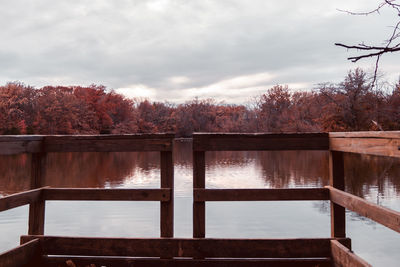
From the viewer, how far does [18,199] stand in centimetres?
278

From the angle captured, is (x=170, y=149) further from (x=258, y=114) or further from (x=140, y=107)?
(x=140, y=107)

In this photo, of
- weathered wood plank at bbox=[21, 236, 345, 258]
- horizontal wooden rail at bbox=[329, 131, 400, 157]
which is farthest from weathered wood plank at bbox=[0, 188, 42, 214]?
horizontal wooden rail at bbox=[329, 131, 400, 157]

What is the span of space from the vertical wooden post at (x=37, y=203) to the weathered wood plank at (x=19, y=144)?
0.45 feet

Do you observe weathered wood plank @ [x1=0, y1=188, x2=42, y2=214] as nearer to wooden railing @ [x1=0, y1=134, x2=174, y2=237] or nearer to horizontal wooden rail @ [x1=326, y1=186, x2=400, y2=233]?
wooden railing @ [x1=0, y1=134, x2=174, y2=237]

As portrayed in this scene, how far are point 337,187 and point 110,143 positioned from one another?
2.14 m

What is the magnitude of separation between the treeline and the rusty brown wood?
16.4 m

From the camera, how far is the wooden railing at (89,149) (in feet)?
9.44

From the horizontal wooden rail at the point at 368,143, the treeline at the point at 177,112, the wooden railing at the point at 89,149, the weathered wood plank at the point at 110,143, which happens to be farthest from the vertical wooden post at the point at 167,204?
the treeline at the point at 177,112

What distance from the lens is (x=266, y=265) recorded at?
271 centimetres

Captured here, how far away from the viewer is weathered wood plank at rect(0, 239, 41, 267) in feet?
8.06

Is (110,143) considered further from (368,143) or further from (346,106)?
(346,106)

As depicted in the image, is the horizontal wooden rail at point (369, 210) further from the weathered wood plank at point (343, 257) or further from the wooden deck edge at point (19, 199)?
the wooden deck edge at point (19, 199)

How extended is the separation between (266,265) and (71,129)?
162 feet

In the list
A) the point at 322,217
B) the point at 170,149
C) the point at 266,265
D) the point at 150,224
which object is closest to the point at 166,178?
the point at 170,149
